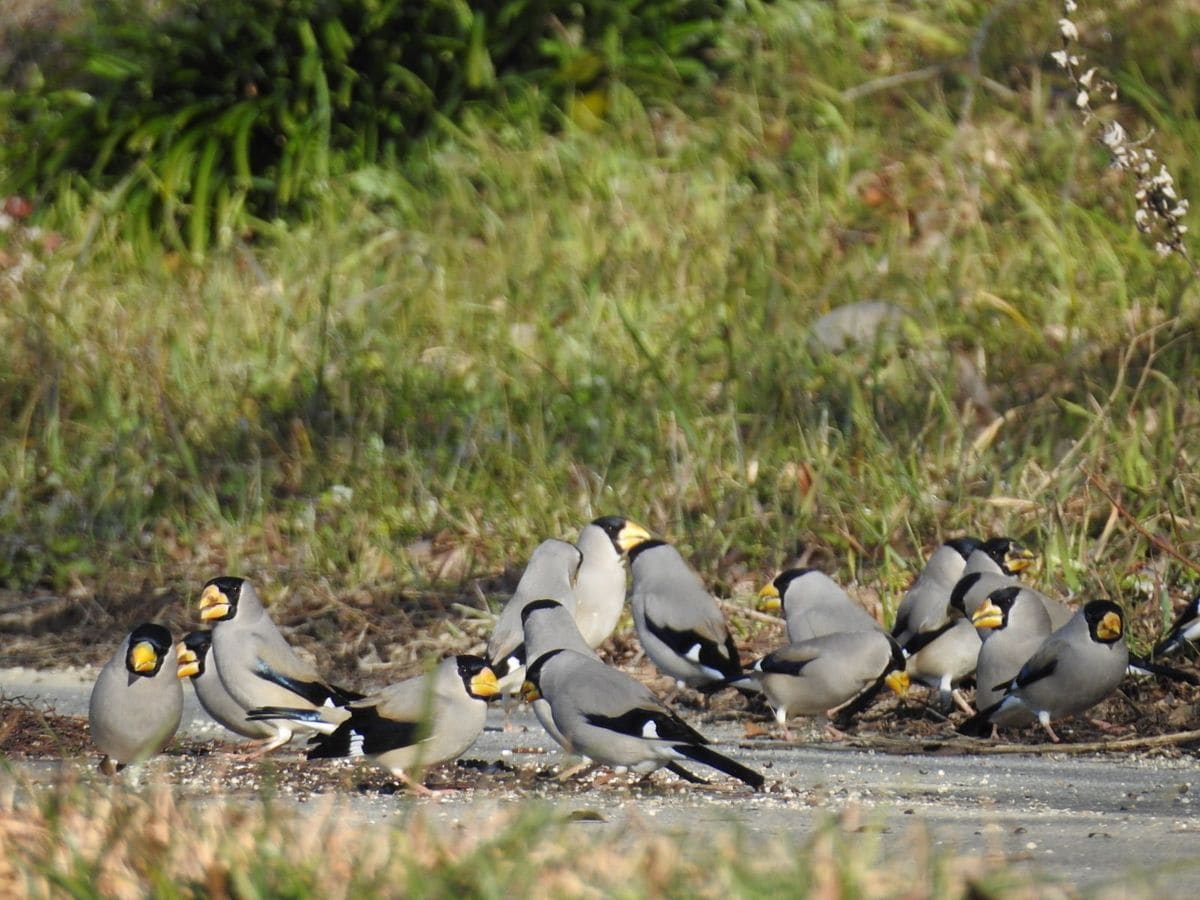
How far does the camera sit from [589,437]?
8445mm

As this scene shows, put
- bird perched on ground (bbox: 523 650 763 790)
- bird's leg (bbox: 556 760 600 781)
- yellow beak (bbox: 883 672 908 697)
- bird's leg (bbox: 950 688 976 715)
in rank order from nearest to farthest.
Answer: bird perched on ground (bbox: 523 650 763 790), bird's leg (bbox: 556 760 600 781), yellow beak (bbox: 883 672 908 697), bird's leg (bbox: 950 688 976 715)

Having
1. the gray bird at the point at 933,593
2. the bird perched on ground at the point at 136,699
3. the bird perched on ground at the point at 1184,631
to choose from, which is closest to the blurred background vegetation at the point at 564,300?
the bird perched on ground at the point at 1184,631

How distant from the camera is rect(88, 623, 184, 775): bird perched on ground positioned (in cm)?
514

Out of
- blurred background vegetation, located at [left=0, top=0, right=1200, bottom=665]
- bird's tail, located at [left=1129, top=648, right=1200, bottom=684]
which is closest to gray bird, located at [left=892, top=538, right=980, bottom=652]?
blurred background vegetation, located at [left=0, top=0, right=1200, bottom=665]

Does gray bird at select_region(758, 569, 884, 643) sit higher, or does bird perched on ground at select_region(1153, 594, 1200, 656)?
bird perched on ground at select_region(1153, 594, 1200, 656)

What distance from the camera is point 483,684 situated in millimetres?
Answer: 5199

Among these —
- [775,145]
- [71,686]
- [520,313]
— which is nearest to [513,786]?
[71,686]

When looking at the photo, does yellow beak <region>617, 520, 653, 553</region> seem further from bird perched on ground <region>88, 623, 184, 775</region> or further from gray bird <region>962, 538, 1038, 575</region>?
bird perched on ground <region>88, 623, 184, 775</region>

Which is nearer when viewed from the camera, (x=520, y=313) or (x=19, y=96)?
(x=520, y=313)

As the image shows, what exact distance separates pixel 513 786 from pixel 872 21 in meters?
8.18

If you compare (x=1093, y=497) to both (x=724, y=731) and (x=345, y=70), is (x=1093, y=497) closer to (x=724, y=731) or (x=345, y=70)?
(x=724, y=731)

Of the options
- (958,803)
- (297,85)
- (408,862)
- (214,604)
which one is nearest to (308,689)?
(214,604)

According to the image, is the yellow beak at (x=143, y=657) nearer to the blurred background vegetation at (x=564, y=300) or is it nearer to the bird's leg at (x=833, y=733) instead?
the blurred background vegetation at (x=564, y=300)

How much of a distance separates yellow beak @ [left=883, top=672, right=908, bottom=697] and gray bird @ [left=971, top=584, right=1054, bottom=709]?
0.75 feet
